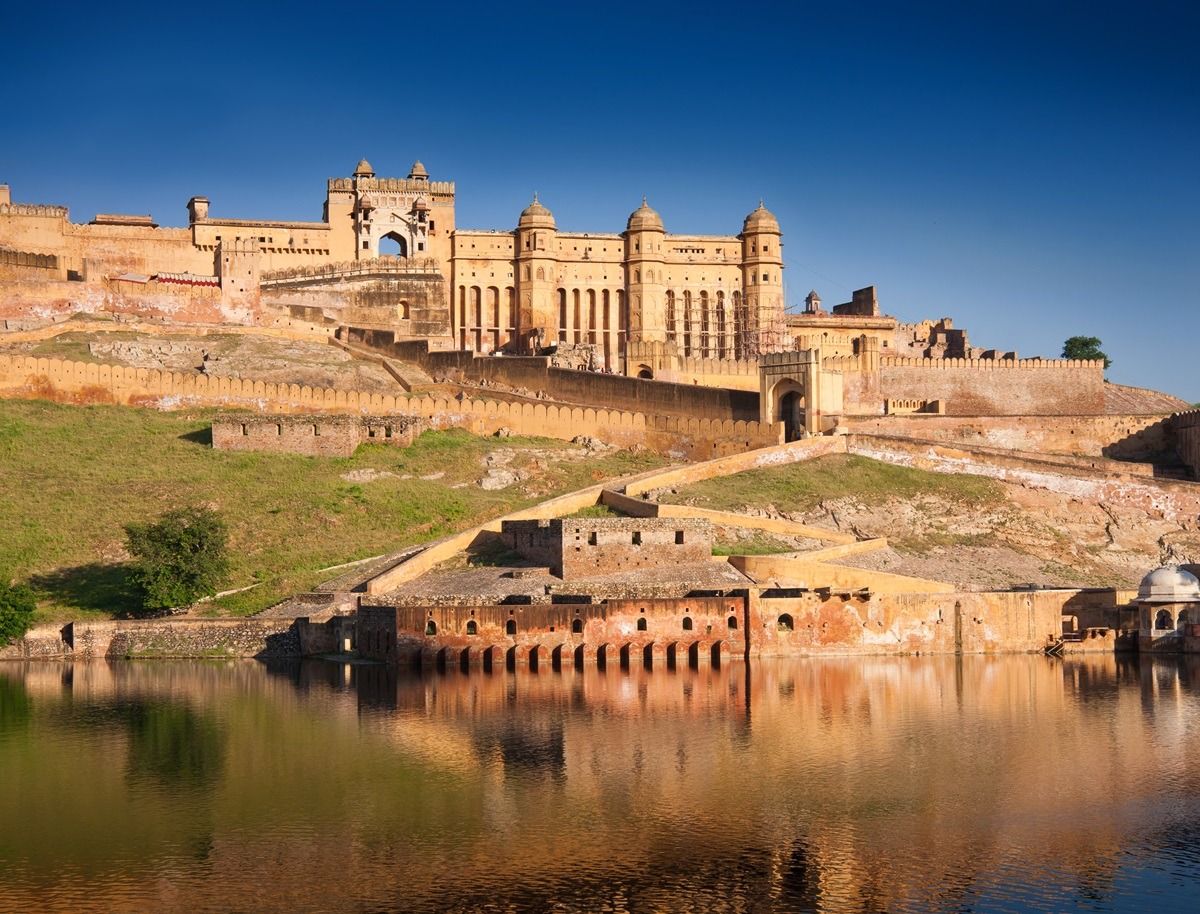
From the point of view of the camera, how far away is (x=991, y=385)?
1940 inches

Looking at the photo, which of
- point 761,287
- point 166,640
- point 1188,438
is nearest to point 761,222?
point 761,287

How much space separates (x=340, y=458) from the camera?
1508 inches

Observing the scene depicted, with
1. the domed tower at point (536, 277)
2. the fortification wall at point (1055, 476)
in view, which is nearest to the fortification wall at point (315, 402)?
the fortification wall at point (1055, 476)

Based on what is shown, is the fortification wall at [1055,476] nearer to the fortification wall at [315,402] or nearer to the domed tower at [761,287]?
the fortification wall at [315,402]

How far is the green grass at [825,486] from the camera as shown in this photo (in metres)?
35.4

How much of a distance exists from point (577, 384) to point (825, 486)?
926 cm

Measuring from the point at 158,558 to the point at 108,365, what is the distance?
14311 millimetres

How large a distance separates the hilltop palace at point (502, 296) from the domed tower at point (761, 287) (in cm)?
6

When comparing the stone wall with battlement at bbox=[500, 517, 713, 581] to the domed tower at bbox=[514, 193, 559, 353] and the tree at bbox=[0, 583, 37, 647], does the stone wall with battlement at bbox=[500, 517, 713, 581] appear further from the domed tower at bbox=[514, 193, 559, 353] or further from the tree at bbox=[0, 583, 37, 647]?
the domed tower at bbox=[514, 193, 559, 353]

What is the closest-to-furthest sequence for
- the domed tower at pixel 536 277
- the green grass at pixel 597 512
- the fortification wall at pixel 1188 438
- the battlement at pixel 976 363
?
the green grass at pixel 597 512, the fortification wall at pixel 1188 438, the battlement at pixel 976 363, the domed tower at pixel 536 277

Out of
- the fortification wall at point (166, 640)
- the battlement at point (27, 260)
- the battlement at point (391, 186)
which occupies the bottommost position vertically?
the fortification wall at point (166, 640)

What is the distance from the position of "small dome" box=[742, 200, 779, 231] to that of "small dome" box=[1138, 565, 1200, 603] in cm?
2708

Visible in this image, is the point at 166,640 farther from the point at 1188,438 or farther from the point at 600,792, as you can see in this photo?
the point at 1188,438

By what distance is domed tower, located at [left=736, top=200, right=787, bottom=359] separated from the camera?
53188 mm
